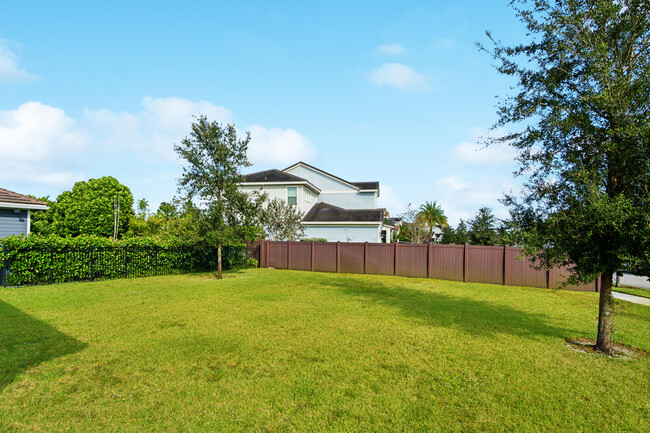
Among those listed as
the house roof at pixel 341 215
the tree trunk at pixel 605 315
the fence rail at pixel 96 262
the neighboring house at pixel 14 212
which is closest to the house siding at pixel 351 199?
the house roof at pixel 341 215

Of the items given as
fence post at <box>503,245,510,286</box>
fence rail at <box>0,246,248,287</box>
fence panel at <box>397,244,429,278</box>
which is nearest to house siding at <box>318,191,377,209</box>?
fence panel at <box>397,244,429,278</box>

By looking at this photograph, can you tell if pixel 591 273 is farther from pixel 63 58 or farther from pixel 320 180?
pixel 320 180

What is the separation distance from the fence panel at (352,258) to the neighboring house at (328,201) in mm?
8112

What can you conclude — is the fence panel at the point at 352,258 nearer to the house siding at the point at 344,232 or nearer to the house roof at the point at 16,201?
the house siding at the point at 344,232

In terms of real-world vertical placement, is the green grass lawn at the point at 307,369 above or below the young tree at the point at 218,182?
below

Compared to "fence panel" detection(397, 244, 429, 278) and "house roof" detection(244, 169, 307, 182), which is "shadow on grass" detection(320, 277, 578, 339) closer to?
"fence panel" detection(397, 244, 429, 278)

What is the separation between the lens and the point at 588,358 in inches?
229

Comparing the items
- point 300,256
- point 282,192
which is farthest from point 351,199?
point 300,256

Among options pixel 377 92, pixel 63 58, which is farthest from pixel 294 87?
pixel 63 58

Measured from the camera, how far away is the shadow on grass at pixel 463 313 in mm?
7633

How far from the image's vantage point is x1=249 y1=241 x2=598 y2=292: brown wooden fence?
52.8 ft

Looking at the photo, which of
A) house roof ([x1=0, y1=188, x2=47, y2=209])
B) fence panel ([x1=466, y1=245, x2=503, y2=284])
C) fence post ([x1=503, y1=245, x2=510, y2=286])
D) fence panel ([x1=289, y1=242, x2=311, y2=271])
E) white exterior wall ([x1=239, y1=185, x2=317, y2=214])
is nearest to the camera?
house roof ([x1=0, y1=188, x2=47, y2=209])

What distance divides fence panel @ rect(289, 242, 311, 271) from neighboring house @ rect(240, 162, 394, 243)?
7375 millimetres

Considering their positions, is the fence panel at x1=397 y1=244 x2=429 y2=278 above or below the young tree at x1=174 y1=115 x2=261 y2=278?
below
